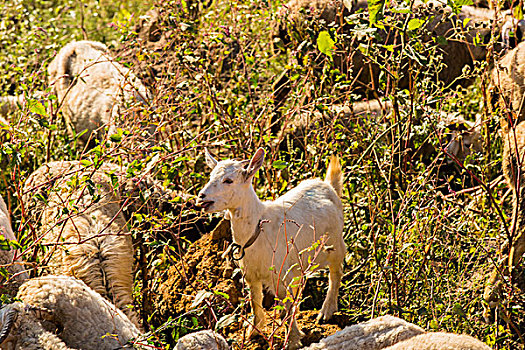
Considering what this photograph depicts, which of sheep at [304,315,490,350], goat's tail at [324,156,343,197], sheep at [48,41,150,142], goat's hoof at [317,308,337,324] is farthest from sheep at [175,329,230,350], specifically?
sheep at [48,41,150,142]

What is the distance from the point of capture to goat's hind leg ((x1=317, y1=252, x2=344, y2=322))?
17.0 ft

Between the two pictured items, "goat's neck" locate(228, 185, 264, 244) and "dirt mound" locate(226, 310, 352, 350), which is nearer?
"goat's neck" locate(228, 185, 264, 244)

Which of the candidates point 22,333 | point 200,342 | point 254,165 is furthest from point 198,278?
point 200,342

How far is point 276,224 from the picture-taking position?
194 inches

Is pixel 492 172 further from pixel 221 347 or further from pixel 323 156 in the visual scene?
pixel 221 347

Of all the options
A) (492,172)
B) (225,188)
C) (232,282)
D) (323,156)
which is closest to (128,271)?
(232,282)

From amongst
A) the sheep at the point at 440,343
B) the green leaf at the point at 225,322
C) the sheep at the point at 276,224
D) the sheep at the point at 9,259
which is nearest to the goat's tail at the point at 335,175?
the sheep at the point at 276,224

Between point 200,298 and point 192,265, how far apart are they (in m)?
2.09

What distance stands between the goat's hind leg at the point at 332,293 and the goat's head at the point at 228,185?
1159 millimetres

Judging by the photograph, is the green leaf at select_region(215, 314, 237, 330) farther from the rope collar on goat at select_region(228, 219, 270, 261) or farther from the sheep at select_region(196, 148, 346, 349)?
the rope collar on goat at select_region(228, 219, 270, 261)

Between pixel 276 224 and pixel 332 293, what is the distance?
815 millimetres

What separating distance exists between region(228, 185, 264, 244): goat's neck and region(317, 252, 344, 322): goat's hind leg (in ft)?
2.94

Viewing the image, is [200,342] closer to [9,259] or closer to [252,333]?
[252,333]

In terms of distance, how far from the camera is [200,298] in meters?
3.64
